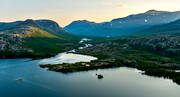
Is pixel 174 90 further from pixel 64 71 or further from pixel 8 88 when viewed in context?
pixel 8 88

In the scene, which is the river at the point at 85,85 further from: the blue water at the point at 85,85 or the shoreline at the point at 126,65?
the shoreline at the point at 126,65

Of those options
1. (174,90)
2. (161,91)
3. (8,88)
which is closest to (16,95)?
(8,88)

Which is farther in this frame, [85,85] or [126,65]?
[126,65]

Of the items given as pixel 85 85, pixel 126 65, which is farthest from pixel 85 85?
pixel 126 65

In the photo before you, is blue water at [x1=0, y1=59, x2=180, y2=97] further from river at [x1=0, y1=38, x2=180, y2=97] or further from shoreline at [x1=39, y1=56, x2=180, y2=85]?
shoreline at [x1=39, y1=56, x2=180, y2=85]

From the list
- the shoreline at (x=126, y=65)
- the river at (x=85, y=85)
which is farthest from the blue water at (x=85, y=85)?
the shoreline at (x=126, y=65)

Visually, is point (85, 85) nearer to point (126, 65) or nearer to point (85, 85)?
point (85, 85)

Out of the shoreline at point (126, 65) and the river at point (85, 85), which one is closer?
the river at point (85, 85)

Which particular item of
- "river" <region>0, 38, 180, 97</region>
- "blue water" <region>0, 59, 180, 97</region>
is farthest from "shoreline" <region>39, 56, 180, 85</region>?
"blue water" <region>0, 59, 180, 97</region>
